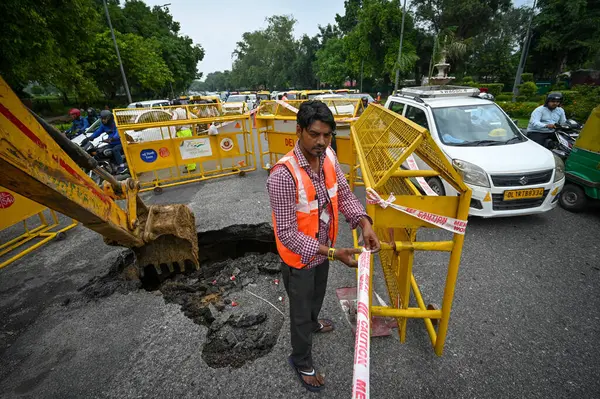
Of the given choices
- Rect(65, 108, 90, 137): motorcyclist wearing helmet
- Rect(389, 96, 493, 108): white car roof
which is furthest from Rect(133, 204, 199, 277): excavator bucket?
Rect(65, 108, 90, 137): motorcyclist wearing helmet

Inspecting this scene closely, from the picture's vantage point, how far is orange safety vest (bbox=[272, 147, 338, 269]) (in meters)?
1.79

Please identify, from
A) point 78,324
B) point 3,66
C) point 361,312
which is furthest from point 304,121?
point 3,66

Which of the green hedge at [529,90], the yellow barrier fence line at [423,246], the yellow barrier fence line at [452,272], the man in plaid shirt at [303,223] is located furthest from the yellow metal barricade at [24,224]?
the green hedge at [529,90]

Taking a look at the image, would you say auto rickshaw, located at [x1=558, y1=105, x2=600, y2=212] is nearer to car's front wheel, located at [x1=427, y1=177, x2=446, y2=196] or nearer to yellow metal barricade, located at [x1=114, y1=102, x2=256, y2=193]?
car's front wheel, located at [x1=427, y1=177, x2=446, y2=196]

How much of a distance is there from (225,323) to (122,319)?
1.18 m

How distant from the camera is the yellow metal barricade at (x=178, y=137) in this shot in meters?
6.66

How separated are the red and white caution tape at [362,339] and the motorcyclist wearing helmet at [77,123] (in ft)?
36.4

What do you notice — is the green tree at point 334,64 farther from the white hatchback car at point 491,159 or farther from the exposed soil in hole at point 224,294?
the exposed soil in hole at point 224,294

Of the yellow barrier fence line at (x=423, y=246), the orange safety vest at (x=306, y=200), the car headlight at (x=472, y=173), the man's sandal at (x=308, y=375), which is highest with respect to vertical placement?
the orange safety vest at (x=306, y=200)

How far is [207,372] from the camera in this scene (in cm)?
244

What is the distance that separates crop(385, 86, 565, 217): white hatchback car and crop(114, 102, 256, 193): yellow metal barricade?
16.1ft

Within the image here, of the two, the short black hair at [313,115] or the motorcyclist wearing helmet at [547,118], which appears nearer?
the short black hair at [313,115]

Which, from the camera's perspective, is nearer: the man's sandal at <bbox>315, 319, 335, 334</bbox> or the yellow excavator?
the yellow excavator

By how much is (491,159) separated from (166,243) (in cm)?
507
